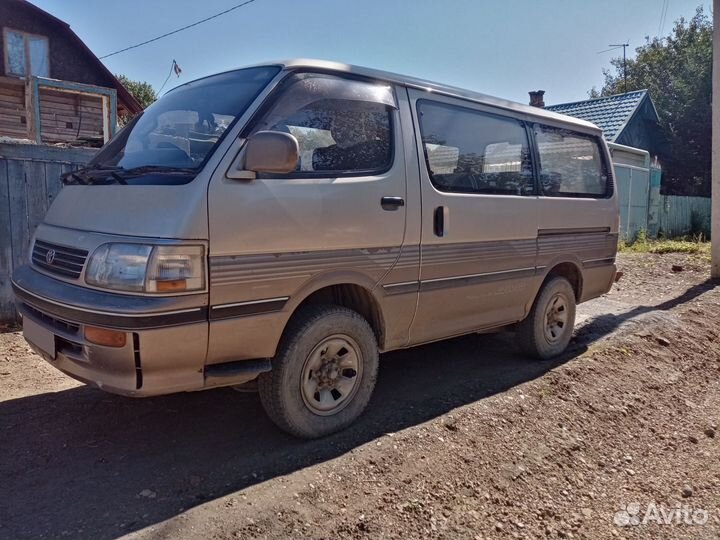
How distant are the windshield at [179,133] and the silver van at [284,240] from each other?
0.05ft

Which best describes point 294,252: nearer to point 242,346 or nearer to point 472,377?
point 242,346

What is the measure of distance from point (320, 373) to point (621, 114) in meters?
18.6

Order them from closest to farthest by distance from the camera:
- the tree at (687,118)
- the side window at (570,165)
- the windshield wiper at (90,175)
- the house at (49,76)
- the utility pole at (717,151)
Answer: the windshield wiper at (90,175)
the side window at (570,165)
the utility pole at (717,151)
the house at (49,76)
the tree at (687,118)

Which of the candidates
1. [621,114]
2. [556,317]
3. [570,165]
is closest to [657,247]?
[621,114]

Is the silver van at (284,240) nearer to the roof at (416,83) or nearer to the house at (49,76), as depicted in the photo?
the roof at (416,83)

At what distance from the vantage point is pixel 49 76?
61.3 feet

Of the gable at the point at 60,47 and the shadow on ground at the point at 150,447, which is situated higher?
the gable at the point at 60,47

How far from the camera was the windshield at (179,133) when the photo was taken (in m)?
3.09

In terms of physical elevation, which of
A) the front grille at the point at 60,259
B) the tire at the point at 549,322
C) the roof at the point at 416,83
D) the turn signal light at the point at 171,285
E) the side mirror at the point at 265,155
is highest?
the roof at the point at 416,83

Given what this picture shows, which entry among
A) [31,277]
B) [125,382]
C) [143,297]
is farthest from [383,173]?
[31,277]

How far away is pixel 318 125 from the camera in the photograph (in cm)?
342
